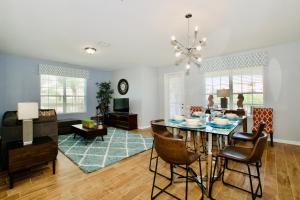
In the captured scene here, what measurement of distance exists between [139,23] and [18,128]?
2.80 m

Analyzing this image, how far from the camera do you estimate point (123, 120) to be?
5.81 meters

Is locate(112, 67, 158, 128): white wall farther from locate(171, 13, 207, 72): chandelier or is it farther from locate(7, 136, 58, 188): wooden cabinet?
locate(7, 136, 58, 188): wooden cabinet

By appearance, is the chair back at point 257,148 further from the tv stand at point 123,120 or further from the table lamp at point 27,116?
the tv stand at point 123,120

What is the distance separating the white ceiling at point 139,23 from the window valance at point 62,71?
43.7 inches

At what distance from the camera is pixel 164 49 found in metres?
4.09

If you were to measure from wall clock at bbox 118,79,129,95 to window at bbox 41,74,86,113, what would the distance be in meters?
1.53

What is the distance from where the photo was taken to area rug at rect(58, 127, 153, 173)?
9.25 feet

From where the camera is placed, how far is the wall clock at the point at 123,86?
21.6 ft

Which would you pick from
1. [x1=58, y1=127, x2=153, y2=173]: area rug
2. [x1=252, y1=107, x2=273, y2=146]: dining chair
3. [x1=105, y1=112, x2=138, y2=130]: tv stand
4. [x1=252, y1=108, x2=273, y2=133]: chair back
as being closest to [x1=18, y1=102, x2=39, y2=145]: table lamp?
[x1=58, y1=127, x2=153, y2=173]: area rug

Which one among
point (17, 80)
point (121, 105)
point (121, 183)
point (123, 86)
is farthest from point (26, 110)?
point (123, 86)

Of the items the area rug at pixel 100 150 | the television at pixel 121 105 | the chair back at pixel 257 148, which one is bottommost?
the area rug at pixel 100 150

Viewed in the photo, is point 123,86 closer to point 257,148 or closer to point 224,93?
point 224,93

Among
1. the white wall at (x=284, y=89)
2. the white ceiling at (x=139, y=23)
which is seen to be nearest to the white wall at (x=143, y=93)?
the white ceiling at (x=139, y=23)

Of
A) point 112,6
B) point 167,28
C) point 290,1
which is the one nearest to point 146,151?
point 167,28
